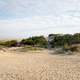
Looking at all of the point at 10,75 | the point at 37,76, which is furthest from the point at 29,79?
the point at 10,75

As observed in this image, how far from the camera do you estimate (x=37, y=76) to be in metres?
10.8

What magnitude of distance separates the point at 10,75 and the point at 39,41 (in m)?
40.2

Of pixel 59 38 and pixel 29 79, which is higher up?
pixel 59 38

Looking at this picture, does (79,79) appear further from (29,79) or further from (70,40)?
(70,40)

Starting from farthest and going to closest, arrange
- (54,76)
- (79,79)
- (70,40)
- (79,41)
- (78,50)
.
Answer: (70,40)
(79,41)
(78,50)
(54,76)
(79,79)

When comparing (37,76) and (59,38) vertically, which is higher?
(59,38)

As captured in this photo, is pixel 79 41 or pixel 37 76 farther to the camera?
pixel 79 41

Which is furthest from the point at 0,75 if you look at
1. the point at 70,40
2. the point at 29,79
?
the point at 70,40

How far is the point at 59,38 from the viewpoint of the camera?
41812 millimetres

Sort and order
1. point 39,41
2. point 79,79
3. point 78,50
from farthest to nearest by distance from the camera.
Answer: point 39,41 → point 78,50 → point 79,79

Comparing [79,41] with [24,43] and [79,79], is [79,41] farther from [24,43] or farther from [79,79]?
→ [79,79]

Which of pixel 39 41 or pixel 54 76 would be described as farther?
pixel 39 41

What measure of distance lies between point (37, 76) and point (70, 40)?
29.1 m

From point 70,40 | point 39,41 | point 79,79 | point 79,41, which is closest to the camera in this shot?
point 79,79
